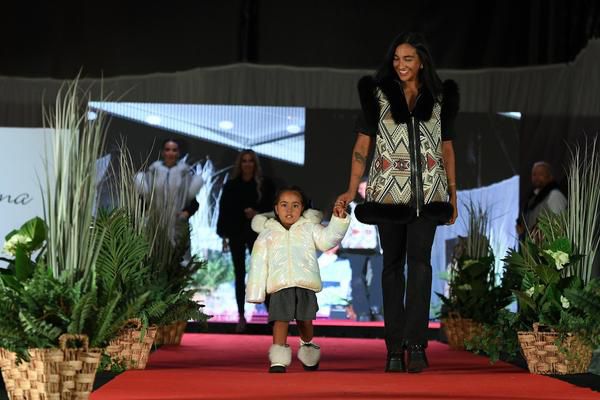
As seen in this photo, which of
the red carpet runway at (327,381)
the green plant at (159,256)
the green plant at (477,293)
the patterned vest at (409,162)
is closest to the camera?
the red carpet runway at (327,381)

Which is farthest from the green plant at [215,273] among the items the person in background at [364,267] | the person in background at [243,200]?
the person in background at [364,267]

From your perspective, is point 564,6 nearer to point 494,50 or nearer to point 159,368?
point 494,50

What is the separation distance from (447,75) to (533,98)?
27.2 inches

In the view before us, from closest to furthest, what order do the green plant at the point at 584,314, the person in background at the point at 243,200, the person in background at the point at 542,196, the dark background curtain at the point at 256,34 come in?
the green plant at the point at 584,314 → the person in background at the point at 542,196 → the person in background at the point at 243,200 → the dark background curtain at the point at 256,34

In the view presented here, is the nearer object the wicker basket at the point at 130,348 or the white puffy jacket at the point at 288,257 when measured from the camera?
the wicker basket at the point at 130,348

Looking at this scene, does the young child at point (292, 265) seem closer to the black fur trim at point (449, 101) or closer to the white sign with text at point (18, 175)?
the black fur trim at point (449, 101)

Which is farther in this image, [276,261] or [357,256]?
[357,256]

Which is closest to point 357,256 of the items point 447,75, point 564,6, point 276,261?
point 447,75

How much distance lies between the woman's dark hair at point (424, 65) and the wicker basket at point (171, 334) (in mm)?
1958

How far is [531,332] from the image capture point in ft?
15.0

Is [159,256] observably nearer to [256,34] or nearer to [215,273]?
[215,273]

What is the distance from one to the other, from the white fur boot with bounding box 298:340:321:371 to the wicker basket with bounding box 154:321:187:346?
1303mm

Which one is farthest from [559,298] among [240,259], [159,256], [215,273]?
[215,273]

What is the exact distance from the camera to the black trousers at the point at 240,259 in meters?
8.05
